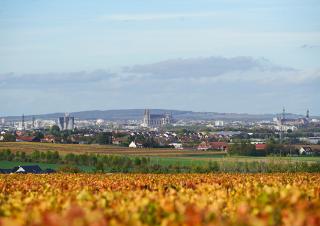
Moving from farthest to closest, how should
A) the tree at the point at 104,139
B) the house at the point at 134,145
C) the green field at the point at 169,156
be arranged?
1. the tree at the point at 104,139
2. the house at the point at 134,145
3. the green field at the point at 169,156

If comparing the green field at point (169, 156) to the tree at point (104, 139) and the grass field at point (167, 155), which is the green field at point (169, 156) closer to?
the grass field at point (167, 155)

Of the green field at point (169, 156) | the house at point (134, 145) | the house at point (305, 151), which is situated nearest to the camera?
the green field at point (169, 156)

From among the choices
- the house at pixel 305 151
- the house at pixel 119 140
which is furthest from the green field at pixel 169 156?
the house at pixel 119 140

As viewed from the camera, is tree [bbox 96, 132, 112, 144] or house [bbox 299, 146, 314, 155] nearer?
house [bbox 299, 146, 314, 155]

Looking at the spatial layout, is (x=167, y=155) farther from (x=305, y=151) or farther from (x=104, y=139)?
(x=104, y=139)

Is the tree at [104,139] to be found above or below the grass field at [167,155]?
above

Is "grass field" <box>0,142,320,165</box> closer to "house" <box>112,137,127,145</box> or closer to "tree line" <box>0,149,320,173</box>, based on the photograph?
"tree line" <box>0,149,320,173</box>

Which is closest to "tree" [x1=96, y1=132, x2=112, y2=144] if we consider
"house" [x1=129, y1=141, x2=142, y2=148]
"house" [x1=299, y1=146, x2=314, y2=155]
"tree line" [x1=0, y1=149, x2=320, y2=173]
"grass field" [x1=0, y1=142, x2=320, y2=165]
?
"house" [x1=129, y1=141, x2=142, y2=148]

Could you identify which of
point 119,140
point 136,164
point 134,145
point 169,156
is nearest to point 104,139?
point 119,140

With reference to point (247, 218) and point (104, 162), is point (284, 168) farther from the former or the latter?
point (247, 218)

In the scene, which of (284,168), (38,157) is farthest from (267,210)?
(38,157)

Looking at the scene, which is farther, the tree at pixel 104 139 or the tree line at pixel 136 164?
the tree at pixel 104 139

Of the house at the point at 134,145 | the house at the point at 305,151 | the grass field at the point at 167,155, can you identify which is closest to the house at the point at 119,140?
the house at the point at 134,145
